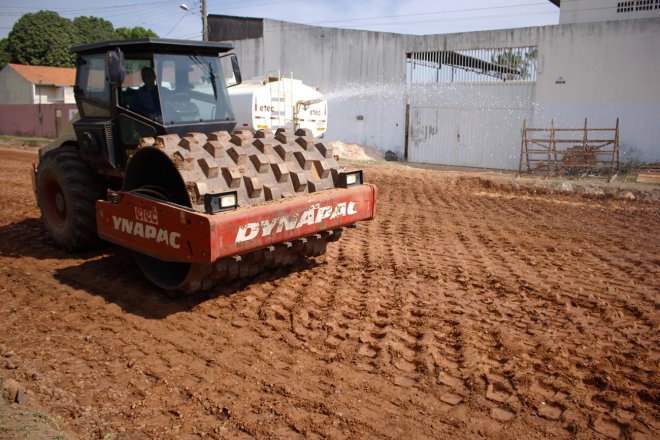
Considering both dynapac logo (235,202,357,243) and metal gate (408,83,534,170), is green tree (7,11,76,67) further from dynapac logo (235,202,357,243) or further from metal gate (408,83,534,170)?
dynapac logo (235,202,357,243)

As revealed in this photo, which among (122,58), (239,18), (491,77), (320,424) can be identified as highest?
(239,18)

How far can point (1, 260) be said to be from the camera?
691cm

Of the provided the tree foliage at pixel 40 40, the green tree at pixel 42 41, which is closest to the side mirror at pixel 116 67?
the tree foliage at pixel 40 40

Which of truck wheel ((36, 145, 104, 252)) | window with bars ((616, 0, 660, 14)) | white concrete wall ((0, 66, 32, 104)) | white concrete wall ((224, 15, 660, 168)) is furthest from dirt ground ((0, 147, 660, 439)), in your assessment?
white concrete wall ((0, 66, 32, 104))

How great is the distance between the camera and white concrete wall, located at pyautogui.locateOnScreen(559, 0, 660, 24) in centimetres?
2105

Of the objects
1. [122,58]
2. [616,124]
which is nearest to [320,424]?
[122,58]

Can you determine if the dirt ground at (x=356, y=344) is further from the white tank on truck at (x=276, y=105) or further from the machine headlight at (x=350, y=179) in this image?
the white tank on truck at (x=276, y=105)

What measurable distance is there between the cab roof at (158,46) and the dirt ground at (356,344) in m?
2.45

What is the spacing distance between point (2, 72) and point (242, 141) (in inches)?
1848

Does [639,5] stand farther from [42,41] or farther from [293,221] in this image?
[42,41]

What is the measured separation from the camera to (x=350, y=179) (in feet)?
19.4

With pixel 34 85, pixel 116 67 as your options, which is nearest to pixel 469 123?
pixel 116 67

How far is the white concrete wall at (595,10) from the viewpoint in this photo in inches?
829

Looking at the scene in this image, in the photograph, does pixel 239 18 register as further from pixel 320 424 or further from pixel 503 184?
pixel 320 424
